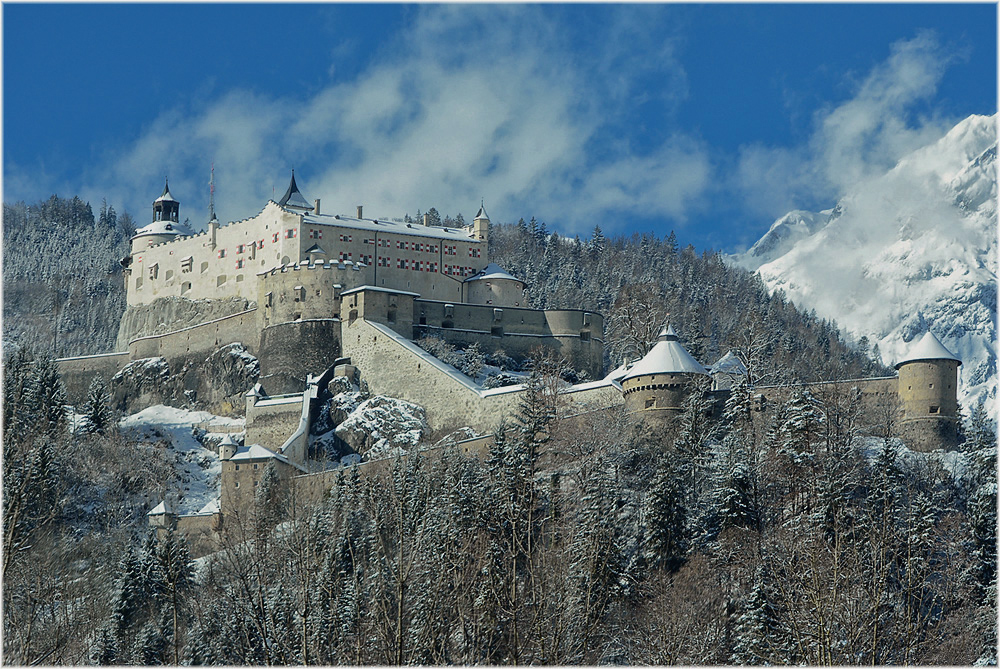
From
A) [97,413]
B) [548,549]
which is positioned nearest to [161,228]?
[97,413]

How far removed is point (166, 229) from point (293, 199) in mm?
8320

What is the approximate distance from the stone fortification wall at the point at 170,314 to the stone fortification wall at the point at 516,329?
11.3 m

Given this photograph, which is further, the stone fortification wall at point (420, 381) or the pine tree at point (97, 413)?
the pine tree at point (97, 413)

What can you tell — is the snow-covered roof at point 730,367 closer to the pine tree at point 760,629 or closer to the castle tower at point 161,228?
the pine tree at point 760,629

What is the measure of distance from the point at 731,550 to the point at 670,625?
6.18 m

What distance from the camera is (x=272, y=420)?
65438 mm

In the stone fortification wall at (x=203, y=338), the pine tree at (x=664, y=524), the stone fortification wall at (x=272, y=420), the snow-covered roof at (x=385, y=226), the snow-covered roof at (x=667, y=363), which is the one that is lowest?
the pine tree at (x=664, y=524)

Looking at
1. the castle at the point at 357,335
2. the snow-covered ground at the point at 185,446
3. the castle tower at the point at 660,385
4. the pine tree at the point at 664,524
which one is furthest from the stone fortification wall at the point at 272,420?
the pine tree at the point at 664,524

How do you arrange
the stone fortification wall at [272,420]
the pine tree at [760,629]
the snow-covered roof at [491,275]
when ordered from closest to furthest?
the pine tree at [760,629]
the stone fortification wall at [272,420]
the snow-covered roof at [491,275]

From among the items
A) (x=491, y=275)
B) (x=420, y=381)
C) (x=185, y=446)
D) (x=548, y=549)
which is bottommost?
(x=548, y=549)

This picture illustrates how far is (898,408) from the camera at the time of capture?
53.5 metres

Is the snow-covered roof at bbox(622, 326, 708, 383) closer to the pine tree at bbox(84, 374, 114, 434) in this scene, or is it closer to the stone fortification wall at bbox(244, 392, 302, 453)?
the stone fortification wall at bbox(244, 392, 302, 453)

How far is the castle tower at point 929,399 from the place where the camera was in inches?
2058

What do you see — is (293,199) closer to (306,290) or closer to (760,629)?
(306,290)
